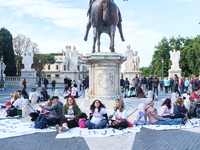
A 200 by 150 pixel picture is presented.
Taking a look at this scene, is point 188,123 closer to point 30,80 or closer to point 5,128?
point 5,128

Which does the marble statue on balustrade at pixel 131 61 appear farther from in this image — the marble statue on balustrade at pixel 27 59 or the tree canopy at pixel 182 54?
the tree canopy at pixel 182 54

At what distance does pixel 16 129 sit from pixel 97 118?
2573mm

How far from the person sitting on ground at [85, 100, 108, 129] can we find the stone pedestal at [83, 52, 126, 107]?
230cm

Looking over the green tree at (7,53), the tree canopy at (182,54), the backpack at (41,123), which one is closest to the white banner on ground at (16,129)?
the backpack at (41,123)

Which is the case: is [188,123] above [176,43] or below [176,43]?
below

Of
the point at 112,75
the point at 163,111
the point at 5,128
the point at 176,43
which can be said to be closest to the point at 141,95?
the point at 112,75

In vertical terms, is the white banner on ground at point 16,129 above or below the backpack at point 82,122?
below

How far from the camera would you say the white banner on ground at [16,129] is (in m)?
6.65

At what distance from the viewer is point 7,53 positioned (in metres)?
47.6

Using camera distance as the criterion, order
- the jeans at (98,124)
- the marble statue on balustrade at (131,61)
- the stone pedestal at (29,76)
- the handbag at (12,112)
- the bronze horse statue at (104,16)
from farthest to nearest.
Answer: the stone pedestal at (29,76) < the marble statue on balustrade at (131,61) < the bronze horse statue at (104,16) < the handbag at (12,112) < the jeans at (98,124)

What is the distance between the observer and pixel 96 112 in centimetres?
710

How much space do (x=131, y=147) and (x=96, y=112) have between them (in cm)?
214

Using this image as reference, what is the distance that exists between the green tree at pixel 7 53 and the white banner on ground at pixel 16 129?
41361 mm

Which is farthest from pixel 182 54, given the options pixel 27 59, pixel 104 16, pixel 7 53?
pixel 104 16
